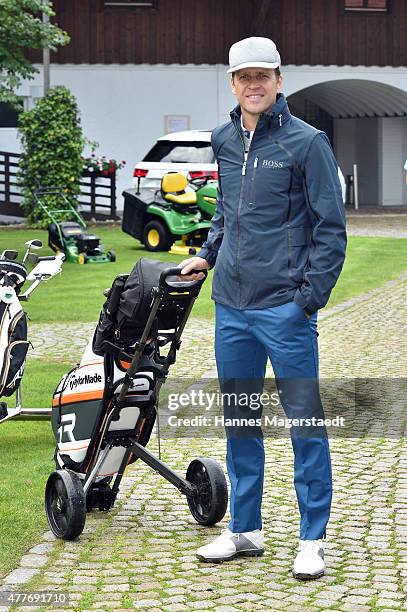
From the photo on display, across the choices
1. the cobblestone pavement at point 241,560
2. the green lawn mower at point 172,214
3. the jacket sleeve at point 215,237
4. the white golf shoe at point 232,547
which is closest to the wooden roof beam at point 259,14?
the green lawn mower at point 172,214

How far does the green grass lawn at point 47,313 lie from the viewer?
655 centimetres

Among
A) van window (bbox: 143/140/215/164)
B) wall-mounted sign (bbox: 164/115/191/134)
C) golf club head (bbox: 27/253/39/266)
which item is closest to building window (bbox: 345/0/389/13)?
wall-mounted sign (bbox: 164/115/191/134)

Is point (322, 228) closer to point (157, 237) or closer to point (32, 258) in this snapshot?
point (32, 258)

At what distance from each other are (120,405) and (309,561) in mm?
1150

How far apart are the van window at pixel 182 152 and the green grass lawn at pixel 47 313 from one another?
162 centimetres

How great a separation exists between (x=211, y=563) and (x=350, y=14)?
30.0 m

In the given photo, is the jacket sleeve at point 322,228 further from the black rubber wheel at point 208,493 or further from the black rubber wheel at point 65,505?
the black rubber wheel at point 65,505

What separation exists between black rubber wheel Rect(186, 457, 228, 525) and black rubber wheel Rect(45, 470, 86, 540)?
559 millimetres

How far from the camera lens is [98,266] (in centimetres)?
2022

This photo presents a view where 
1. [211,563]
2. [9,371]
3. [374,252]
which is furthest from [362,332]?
[374,252]

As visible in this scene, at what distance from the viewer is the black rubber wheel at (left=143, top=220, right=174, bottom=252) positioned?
2198 cm

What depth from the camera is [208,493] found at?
20.7 ft

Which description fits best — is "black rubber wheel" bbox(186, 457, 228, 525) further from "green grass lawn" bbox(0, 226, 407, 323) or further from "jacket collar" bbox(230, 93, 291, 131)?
"green grass lawn" bbox(0, 226, 407, 323)

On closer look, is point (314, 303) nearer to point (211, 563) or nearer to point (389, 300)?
point (211, 563)
